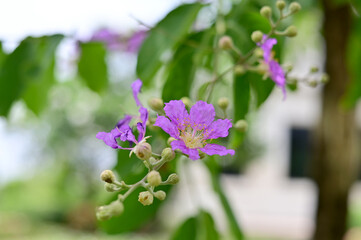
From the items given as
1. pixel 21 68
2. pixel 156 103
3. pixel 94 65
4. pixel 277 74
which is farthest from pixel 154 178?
pixel 94 65

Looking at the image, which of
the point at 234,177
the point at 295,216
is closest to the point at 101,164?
the point at 234,177

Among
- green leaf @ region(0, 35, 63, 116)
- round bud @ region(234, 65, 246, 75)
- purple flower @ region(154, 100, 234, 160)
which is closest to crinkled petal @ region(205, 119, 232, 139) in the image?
purple flower @ region(154, 100, 234, 160)

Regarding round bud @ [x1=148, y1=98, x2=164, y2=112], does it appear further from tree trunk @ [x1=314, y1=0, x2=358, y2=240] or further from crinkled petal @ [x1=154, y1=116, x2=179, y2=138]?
tree trunk @ [x1=314, y1=0, x2=358, y2=240]

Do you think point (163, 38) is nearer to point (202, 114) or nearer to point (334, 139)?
point (202, 114)

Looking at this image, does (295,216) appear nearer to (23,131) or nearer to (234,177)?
(234,177)

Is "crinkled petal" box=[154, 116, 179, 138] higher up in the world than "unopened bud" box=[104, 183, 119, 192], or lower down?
higher up

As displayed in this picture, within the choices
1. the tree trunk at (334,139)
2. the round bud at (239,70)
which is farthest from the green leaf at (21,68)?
the tree trunk at (334,139)

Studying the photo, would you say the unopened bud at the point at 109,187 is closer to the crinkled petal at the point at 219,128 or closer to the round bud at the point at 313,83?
the crinkled petal at the point at 219,128
